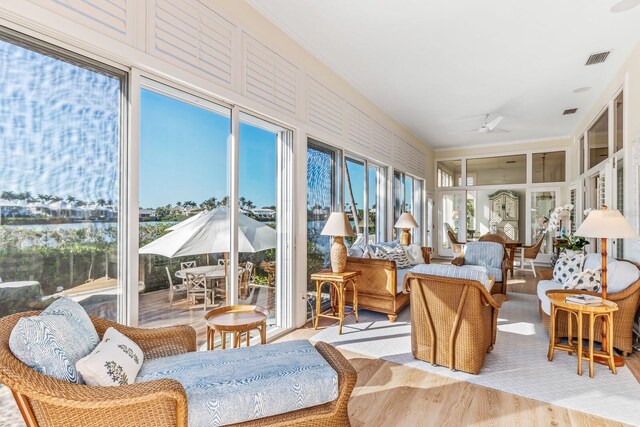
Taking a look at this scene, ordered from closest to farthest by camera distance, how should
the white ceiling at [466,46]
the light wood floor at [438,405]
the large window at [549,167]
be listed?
the light wood floor at [438,405], the white ceiling at [466,46], the large window at [549,167]

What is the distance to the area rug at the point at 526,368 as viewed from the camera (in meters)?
2.33

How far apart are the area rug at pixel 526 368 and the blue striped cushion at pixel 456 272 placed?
0.77 metres

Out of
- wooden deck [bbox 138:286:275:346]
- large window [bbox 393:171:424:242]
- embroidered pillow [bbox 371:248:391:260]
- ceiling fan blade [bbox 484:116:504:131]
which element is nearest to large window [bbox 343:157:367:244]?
embroidered pillow [bbox 371:248:391:260]

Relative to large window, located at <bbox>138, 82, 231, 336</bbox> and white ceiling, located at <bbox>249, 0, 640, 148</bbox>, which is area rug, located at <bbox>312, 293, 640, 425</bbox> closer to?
large window, located at <bbox>138, 82, 231, 336</bbox>

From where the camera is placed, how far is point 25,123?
5.78 ft

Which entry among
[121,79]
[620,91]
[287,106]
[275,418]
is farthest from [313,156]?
[620,91]

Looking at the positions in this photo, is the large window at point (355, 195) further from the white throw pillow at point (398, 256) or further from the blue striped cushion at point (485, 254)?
the blue striped cushion at point (485, 254)

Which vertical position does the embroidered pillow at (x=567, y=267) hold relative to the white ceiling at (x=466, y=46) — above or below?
below

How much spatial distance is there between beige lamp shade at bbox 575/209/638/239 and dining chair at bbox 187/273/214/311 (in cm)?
328

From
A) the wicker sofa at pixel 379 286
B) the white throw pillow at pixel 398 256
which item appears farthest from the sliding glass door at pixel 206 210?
the white throw pillow at pixel 398 256

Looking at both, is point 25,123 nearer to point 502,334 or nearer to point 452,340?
point 452,340

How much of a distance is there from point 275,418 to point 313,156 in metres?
3.22

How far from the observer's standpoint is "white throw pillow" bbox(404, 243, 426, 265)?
5304 millimetres

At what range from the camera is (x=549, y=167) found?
337 inches
